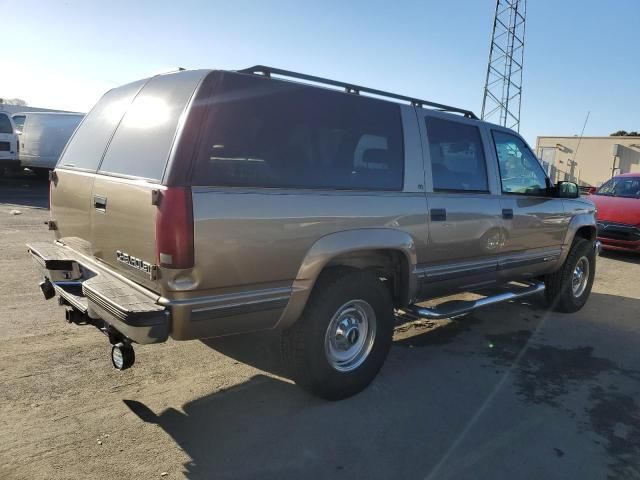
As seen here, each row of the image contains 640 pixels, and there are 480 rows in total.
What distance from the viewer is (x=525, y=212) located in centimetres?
502

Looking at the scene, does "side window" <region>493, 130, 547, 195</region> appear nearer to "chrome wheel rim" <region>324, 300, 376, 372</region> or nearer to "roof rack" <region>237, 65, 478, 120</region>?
"roof rack" <region>237, 65, 478, 120</region>

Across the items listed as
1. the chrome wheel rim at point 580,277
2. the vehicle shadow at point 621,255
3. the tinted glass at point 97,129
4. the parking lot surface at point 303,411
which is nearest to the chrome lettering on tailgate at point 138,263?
the tinted glass at point 97,129

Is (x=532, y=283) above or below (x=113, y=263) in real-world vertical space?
below

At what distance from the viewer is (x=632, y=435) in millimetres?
3363

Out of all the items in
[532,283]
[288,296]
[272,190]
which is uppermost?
[272,190]

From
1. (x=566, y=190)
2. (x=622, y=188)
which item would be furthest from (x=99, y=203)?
(x=622, y=188)

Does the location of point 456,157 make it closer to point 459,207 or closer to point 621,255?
point 459,207

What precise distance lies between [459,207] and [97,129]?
2899 millimetres

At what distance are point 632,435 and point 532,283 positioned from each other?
2.86 metres

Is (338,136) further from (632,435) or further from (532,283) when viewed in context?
(532,283)

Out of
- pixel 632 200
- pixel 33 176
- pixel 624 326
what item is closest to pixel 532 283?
pixel 624 326

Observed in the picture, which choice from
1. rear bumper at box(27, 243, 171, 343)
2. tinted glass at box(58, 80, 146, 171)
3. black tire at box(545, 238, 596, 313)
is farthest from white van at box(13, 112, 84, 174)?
black tire at box(545, 238, 596, 313)

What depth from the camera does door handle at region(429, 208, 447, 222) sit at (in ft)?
13.0

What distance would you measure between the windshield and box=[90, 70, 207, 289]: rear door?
10668mm
